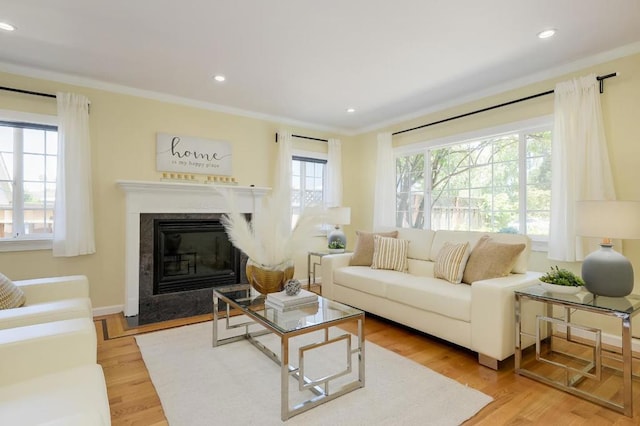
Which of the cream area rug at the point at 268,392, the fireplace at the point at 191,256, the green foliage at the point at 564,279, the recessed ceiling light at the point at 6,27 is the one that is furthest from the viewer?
the fireplace at the point at 191,256

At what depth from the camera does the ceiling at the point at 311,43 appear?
7.45 feet

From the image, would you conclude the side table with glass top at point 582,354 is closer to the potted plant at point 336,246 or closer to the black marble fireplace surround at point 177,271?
the potted plant at point 336,246

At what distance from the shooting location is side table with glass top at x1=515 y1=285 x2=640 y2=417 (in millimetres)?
1929

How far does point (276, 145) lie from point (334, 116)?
94 cm

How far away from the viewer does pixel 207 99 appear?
4102mm

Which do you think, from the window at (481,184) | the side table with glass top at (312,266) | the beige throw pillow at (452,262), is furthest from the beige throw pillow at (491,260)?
the side table with glass top at (312,266)

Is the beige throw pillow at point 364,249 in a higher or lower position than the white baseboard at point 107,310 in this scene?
higher

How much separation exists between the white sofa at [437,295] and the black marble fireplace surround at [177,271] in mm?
1334

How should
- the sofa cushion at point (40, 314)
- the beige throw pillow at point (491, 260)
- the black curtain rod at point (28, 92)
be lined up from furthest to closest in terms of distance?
the black curtain rod at point (28, 92) < the beige throw pillow at point (491, 260) < the sofa cushion at point (40, 314)

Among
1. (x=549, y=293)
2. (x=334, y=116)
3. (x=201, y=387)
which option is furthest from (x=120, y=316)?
(x=549, y=293)

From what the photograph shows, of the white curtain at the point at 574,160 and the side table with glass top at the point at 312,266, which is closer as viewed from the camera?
the white curtain at the point at 574,160

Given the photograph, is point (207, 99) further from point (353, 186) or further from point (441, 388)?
point (441, 388)

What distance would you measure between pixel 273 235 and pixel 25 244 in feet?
9.01

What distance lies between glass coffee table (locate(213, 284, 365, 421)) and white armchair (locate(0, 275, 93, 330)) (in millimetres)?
952
